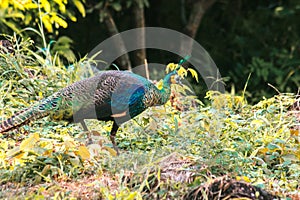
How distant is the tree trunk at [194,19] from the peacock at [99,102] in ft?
18.5

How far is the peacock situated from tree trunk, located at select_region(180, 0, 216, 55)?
5.63m

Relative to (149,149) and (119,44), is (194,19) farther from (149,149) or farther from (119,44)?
(149,149)

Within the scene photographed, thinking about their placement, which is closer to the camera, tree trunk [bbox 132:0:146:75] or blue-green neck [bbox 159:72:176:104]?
blue-green neck [bbox 159:72:176:104]

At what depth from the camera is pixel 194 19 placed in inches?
418

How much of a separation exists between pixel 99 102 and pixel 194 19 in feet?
19.7

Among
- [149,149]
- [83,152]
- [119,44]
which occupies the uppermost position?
[83,152]

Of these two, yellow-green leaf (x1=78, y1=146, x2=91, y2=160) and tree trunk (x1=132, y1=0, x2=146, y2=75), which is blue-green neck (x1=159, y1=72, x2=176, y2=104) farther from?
tree trunk (x1=132, y1=0, x2=146, y2=75)

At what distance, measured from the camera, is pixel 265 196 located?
4.09m

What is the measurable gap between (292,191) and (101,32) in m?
7.22

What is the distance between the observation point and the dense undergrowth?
170 inches

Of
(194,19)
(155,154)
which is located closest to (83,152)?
(155,154)

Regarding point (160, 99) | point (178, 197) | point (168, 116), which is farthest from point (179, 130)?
point (178, 197)

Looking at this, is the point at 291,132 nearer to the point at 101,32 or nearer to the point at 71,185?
the point at 71,185

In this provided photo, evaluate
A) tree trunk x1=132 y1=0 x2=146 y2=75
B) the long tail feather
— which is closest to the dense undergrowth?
the long tail feather
